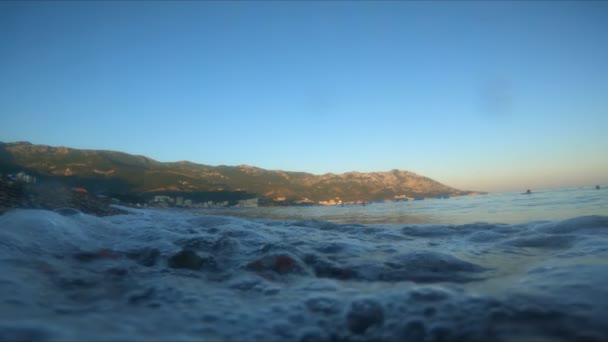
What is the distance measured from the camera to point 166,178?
327 ft

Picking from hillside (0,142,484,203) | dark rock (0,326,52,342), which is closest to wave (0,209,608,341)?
dark rock (0,326,52,342)

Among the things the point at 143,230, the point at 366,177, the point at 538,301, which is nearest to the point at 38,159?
the point at 143,230

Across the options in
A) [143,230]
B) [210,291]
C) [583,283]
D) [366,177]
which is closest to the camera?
[583,283]

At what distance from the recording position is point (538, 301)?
2240 mm

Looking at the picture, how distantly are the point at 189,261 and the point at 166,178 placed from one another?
351 feet

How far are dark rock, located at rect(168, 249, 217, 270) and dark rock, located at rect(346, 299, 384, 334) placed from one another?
86.1 inches

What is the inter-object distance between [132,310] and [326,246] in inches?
129

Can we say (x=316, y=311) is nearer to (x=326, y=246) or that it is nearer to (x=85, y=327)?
(x=85, y=327)

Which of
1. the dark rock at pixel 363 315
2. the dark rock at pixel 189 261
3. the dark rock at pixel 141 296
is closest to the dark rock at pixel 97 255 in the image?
the dark rock at pixel 189 261

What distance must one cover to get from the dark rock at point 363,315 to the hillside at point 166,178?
6490 centimetres

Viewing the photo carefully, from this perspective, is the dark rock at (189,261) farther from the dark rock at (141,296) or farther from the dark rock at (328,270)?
the dark rock at (328,270)

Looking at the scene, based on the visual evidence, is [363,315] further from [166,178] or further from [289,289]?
[166,178]

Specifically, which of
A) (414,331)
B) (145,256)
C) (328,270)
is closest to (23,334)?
(145,256)

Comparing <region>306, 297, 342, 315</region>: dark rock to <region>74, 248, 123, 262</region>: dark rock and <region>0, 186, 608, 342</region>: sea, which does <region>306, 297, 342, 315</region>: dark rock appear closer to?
<region>0, 186, 608, 342</region>: sea
